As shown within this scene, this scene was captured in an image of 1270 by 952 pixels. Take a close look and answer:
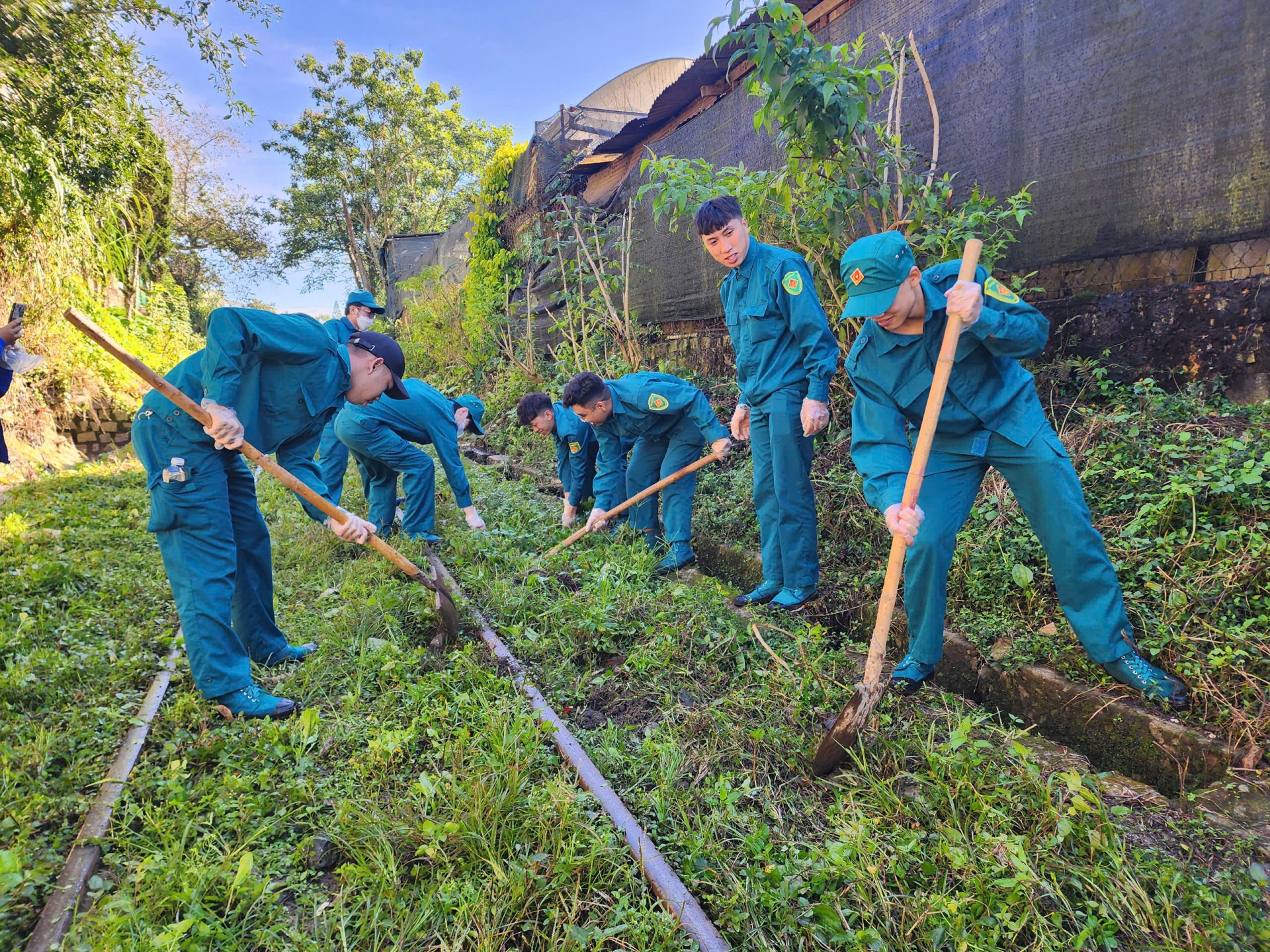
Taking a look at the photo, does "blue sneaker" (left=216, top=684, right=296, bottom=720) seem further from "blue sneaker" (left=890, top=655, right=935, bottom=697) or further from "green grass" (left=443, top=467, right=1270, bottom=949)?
"blue sneaker" (left=890, top=655, right=935, bottom=697)

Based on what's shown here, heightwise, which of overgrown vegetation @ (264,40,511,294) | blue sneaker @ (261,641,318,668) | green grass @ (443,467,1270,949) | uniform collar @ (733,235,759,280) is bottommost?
green grass @ (443,467,1270,949)

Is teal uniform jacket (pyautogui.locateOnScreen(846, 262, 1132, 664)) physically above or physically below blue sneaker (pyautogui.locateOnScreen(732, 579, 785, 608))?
above

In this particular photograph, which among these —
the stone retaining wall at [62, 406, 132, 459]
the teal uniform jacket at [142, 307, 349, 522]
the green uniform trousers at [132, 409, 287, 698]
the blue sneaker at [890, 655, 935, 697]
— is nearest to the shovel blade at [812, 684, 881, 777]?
the blue sneaker at [890, 655, 935, 697]

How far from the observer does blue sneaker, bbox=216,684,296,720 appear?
2.87m

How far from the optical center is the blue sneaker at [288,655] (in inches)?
134

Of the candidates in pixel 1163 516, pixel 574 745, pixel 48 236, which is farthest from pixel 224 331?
pixel 48 236

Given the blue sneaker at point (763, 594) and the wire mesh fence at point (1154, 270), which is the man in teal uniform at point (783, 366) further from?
the wire mesh fence at point (1154, 270)

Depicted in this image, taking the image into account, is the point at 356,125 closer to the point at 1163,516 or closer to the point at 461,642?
the point at 461,642

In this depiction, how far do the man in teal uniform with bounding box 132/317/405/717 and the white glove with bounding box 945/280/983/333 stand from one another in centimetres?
268

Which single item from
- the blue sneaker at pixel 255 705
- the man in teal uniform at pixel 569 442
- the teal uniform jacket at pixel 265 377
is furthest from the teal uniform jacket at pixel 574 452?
the blue sneaker at pixel 255 705

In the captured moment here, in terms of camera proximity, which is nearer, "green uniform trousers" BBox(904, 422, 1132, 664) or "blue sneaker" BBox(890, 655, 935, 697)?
"green uniform trousers" BBox(904, 422, 1132, 664)

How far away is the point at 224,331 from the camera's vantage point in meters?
2.84

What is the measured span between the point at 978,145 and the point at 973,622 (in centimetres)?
292

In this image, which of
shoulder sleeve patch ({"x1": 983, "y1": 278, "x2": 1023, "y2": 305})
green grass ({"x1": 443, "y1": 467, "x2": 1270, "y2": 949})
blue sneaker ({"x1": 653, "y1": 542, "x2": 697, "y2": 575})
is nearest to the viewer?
green grass ({"x1": 443, "y1": 467, "x2": 1270, "y2": 949})
